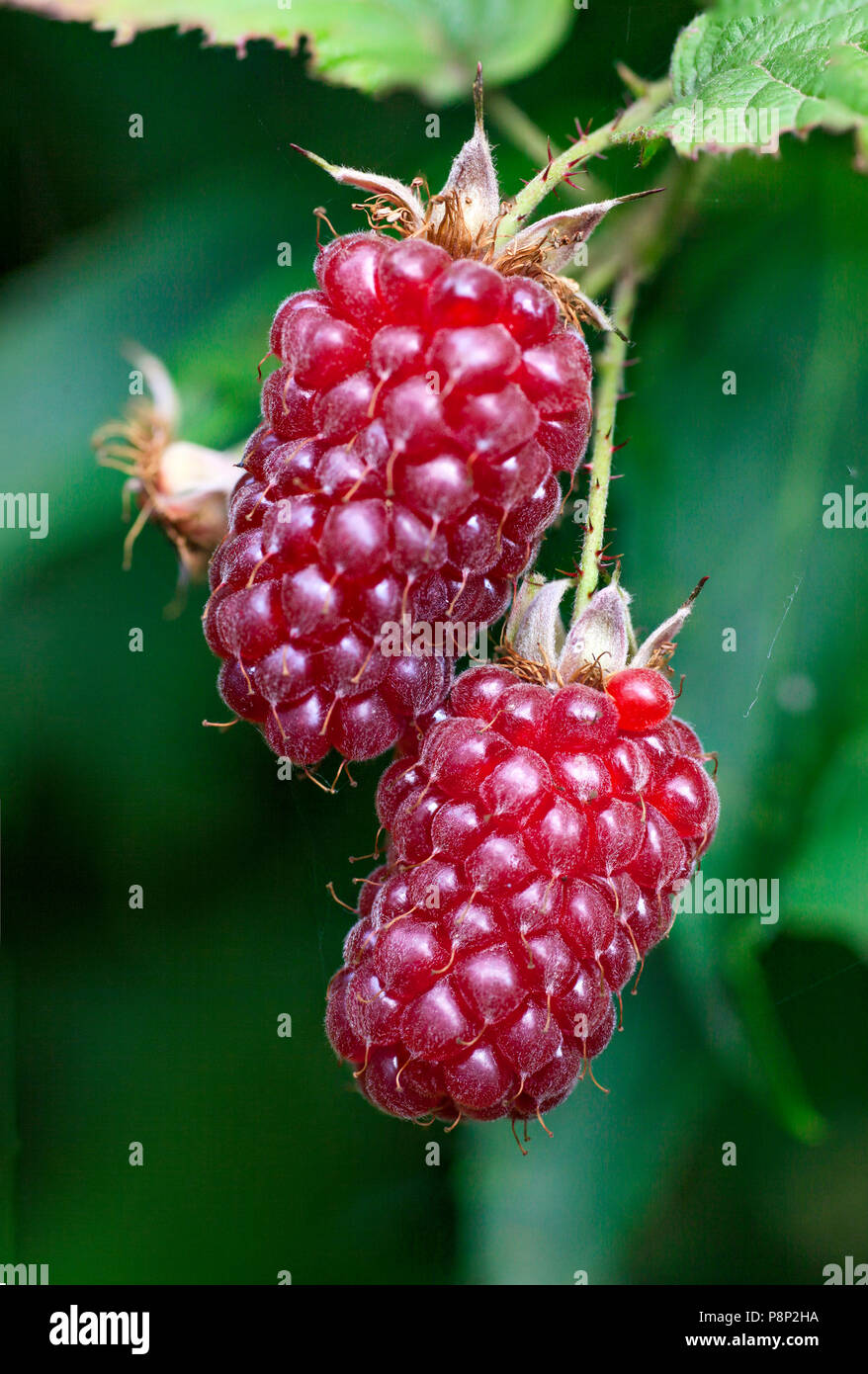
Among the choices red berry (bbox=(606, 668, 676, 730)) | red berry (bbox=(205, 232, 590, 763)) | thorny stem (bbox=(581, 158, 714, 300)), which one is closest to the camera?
red berry (bbox=(205, 232, 590, 763))

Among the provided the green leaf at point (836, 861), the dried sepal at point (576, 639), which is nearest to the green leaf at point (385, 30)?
the dried sepal at point (576, 639)

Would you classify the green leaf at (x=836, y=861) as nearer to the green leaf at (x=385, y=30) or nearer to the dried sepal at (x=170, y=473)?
the dried sepal at (x=170, y=473)

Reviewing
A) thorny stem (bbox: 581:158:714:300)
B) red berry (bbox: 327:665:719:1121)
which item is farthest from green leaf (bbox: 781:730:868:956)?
thorny stem (bbox: 581:158:714:300)

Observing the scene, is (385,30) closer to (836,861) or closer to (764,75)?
(764,75)

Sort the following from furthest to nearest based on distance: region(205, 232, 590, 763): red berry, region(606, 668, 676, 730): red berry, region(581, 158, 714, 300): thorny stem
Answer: region(581, 158, 714, 300): thorny stem
region(606, 668, 676, 730): red berry
region(205, 232, 590, 763): red berry

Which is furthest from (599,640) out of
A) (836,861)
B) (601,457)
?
(836,861)

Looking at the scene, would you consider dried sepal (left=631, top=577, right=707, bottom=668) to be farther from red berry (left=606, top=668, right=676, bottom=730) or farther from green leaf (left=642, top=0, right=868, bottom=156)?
green leaf (left=642, top=0, right=868, bottom=156)

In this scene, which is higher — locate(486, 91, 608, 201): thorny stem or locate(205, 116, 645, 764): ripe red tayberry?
locate(486, 91, 608, 201): thorny stem
